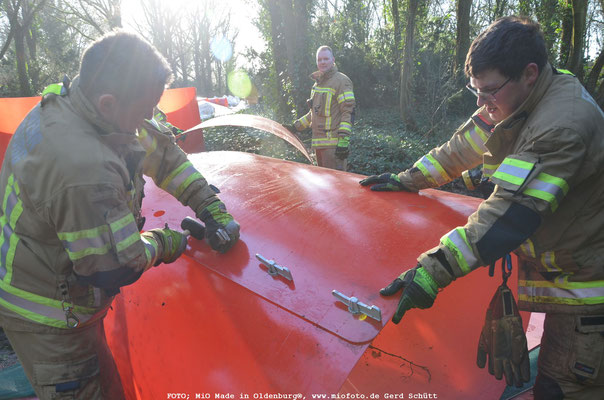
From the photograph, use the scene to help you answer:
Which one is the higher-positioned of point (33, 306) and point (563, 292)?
point (33, 306)

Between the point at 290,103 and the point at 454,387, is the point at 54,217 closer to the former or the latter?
the point at 454,387

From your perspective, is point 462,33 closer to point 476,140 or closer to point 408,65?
point 408,65

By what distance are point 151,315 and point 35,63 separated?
14434mm

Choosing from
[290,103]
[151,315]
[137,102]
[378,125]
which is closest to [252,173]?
[151,315]

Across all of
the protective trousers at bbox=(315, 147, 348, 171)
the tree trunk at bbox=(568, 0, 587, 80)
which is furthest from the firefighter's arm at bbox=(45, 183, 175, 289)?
the tree trunk at bbox=(568, 0, 587, 80)

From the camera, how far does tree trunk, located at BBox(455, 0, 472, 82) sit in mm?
9672

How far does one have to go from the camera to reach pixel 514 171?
141 centimetres

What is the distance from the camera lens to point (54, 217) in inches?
53.7

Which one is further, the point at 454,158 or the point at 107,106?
the point at 454,158

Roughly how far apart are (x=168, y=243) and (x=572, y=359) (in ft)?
5.90

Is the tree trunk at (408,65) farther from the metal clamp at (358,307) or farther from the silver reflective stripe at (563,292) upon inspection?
the metal clamp at (358,307)

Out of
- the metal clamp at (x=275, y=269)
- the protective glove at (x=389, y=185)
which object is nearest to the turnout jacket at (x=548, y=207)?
the metal clamp at (x=275, y=269)

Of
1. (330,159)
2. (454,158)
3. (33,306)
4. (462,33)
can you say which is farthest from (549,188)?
(462,33)

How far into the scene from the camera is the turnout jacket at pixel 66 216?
4.40 ft
